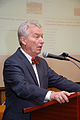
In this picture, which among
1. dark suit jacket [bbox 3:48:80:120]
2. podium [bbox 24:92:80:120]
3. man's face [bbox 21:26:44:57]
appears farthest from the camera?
man's face [bbox 21:26:44:57]

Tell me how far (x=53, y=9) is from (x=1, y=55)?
1.26 m

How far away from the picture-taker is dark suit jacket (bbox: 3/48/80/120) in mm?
1288

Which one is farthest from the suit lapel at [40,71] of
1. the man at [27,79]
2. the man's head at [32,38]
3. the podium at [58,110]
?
the podium at [58,110]

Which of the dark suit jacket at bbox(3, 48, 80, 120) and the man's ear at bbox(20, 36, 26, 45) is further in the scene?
the man's ear at bbox(20, 36, 26, 45)

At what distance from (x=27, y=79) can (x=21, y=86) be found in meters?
0.20

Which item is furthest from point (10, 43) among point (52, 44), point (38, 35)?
point (38, 35)

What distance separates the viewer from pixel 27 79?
59.1 inches

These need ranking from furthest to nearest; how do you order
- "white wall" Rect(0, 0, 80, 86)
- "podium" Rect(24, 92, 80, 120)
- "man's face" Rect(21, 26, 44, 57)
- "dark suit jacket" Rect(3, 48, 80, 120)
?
1. "white wall" Rect(0, 0, 80, 86)
2. "man's face" Rect(21, 26, 44, 57)
3. "dark suit jacket" Rect(3, 48, 80, 120)
4. "podium" Rect(24, 92, 80, 120)

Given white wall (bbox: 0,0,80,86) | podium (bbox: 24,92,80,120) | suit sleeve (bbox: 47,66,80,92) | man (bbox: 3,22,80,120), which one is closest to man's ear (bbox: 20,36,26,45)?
man (bbox: 3,22,80,120)

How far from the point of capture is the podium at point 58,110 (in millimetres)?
1013

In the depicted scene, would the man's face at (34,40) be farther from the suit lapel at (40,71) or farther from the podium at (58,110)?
the podium at (58,110)

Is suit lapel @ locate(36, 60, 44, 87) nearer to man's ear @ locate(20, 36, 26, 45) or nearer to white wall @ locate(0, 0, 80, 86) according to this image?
man's ear @ locate(20, 36, 26, 45)

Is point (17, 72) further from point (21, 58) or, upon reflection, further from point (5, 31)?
point (5, 31)

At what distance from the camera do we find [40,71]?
→ 1.70m
